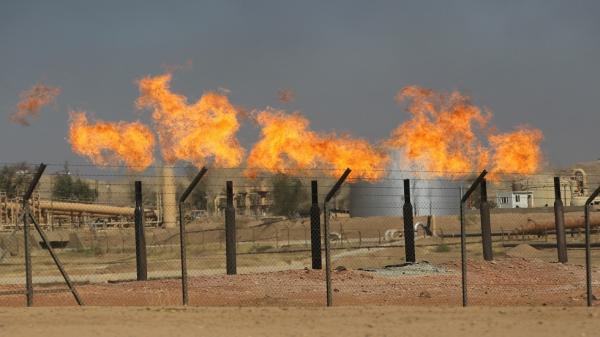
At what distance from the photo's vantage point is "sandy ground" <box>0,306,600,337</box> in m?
12.9

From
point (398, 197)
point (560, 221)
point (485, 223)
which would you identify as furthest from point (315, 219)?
point (398, 197)

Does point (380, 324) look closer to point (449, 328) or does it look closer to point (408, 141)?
point (449, 328)

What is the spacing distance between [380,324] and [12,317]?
5776 mm

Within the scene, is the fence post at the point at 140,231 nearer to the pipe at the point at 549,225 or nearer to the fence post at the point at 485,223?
the fence post at the point at 485,223

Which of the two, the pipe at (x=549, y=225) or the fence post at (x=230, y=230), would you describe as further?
the pipe at (x=549, y=225)

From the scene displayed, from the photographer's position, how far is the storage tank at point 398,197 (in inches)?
2889

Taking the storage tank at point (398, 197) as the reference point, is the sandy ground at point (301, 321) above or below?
below

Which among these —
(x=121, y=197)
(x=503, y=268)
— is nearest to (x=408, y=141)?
(x=503, y=268)

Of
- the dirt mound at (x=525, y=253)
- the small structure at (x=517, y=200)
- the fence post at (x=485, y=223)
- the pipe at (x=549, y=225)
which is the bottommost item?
the dirt mound at (x=525, y=253)

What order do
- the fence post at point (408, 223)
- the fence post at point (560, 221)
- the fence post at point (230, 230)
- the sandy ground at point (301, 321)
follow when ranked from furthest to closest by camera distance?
the fence post at point (560, 221), the fence post at point (408, 223), the fence post at point (230, 230), the sandy ground at point (301, 321)

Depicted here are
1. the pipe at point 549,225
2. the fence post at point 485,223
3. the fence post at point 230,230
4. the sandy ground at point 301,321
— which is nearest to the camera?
the sandy ground at point 301,321

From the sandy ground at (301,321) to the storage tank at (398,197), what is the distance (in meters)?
56.2

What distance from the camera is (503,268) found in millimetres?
24344

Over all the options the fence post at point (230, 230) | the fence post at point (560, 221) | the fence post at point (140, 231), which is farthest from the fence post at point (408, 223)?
the fence post at point (140, 231)
